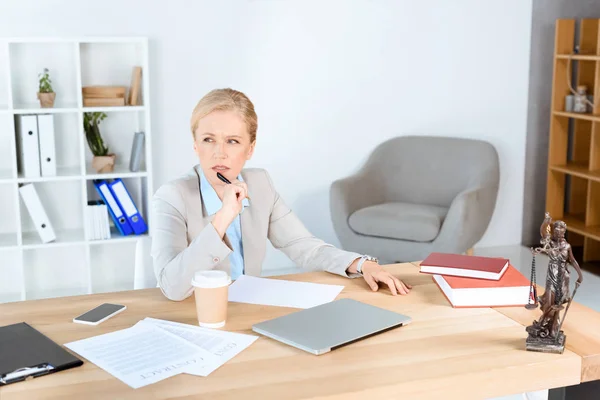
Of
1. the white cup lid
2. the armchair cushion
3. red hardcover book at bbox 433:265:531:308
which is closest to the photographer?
the white cup lid

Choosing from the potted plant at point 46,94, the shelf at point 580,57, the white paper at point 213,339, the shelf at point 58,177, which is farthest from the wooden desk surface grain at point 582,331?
the shelf at point 580,57

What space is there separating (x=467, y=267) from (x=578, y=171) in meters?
3.18

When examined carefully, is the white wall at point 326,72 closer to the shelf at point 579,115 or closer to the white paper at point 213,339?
the shelf at point 579,115

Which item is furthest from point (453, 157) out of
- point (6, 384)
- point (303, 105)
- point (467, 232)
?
point (6, 384)

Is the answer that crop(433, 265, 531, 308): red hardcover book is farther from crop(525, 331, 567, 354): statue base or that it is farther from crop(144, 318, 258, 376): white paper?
crop(144, 318, 258, 376): white paper

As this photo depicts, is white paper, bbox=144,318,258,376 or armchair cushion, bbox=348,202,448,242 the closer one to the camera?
white paper, bbox=144,318,258,376

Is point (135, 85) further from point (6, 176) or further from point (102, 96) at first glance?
point (6, 176)

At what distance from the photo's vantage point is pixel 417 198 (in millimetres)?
4773

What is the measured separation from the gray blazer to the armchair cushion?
1898mm

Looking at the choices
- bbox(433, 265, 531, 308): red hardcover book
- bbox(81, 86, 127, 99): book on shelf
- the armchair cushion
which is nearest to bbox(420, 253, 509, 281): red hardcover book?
bbox(433, 265, 531, 308): red hardcover book

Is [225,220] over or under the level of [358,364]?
over

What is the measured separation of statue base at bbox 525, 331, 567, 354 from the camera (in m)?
1.61

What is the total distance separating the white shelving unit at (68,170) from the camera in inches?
164

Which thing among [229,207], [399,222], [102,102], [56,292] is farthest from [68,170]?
[229,207]
